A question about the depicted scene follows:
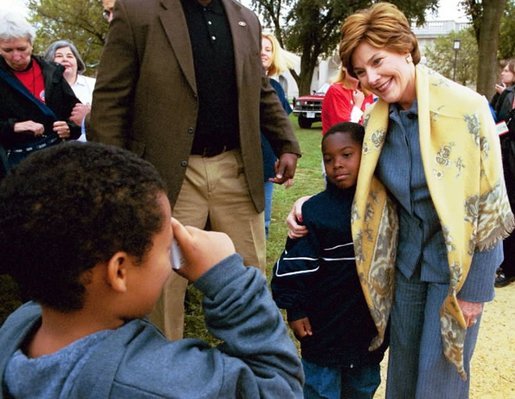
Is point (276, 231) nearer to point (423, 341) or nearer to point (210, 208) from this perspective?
point (210, 208)

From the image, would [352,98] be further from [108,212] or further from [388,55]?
[108,212]

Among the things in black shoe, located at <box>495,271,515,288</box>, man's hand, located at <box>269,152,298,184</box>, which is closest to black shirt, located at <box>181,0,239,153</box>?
man's hand, located at <box>269,152,298,184</box>

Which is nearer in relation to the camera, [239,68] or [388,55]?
[388,55]

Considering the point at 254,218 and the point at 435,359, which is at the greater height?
the point at 254,218

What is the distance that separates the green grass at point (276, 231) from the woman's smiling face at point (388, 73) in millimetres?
2070

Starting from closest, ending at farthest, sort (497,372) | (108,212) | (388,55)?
(108,212) → (388,55) → (497,372)

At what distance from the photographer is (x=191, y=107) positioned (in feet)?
8.25

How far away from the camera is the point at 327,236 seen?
2258 millimetres

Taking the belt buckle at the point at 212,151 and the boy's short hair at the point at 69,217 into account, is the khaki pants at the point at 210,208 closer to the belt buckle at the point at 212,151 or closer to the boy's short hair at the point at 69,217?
the belt buckle at the point at 212,151

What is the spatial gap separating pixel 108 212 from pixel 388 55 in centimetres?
146

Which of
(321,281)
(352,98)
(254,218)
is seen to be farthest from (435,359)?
(352,98)

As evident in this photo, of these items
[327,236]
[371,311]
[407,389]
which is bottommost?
[407,389]

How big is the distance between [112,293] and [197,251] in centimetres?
19

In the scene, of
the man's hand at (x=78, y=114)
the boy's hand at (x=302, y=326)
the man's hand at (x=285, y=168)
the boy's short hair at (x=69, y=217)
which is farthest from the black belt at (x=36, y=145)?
the boy's short hair at (x=69, y=217)
